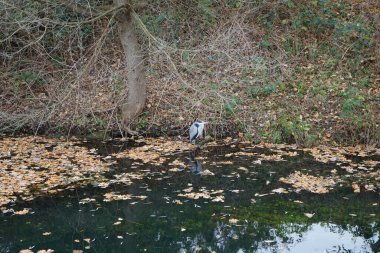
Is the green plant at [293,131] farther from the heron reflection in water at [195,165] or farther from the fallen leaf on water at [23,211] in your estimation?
the fallen leaf on water at [23,211]

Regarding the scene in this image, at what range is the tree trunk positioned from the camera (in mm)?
11586

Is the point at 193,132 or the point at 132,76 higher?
the point at 132,76

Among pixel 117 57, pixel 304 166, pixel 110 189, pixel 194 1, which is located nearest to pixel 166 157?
pixel 110 189

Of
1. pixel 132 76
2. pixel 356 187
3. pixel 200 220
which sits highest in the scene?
pixel 132 76

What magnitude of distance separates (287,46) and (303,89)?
1.98 m

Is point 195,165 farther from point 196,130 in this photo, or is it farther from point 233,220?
point 233,220

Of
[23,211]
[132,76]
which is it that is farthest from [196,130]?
[23,211]

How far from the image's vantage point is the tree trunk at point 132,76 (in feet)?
38.0

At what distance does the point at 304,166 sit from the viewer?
9.31m

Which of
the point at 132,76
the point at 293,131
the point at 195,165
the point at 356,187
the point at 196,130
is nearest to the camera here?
the point at 356,187

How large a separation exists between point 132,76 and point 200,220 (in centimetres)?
547

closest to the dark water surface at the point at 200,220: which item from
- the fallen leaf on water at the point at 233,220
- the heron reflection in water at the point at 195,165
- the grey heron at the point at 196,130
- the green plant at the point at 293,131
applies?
the fallen leaf on water at the point at 233,220

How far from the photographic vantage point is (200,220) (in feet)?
23.6

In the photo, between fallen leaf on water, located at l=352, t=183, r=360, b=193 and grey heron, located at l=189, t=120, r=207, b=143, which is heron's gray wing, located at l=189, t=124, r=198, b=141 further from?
fallen leaf on water, located at l=352, t=183, r=360, b=193
